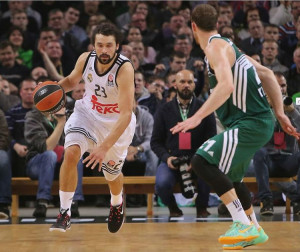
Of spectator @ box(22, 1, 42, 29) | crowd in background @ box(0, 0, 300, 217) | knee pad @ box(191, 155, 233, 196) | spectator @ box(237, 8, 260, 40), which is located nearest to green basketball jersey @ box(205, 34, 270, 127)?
knee pad @ box(191, 155, 233, 196)

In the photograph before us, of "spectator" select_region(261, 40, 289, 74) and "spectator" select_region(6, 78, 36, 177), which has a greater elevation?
"spectator" select_region(261, 40, 289, 74)

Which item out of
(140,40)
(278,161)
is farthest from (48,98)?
(140,40)

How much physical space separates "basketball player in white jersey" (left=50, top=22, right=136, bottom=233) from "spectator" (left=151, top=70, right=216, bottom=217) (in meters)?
1.72

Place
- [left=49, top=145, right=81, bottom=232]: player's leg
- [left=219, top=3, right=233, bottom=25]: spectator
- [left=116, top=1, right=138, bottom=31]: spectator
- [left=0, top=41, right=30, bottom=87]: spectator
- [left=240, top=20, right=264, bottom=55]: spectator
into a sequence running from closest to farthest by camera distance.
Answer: [left=49, top=145, right=81, bottom=232]: player's leg < [left=0, top=41, right=30, bottom=87]: spectator < [left=240, top=20, right=264, bottom=55]: spectator < [left=219, top=3, right=233, bottom=25]: spectator < [left=116, top=1, right=138, bottom=31]: spectator

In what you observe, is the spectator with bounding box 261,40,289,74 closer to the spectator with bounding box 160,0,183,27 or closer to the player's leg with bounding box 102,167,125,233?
the spectator with bounding box 160,0,183,27

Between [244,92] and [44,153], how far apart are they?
3298 mm

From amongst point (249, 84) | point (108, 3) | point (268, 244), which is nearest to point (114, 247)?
point (268, 244)

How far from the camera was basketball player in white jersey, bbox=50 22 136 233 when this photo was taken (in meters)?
5.30

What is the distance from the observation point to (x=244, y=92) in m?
4.79

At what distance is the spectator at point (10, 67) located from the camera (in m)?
9.48

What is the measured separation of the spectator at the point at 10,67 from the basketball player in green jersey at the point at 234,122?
5.09 meters

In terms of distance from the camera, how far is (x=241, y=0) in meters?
11.2

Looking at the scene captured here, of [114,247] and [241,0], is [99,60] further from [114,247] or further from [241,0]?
[241,0]

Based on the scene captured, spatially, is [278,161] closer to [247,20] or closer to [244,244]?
[244,244]
